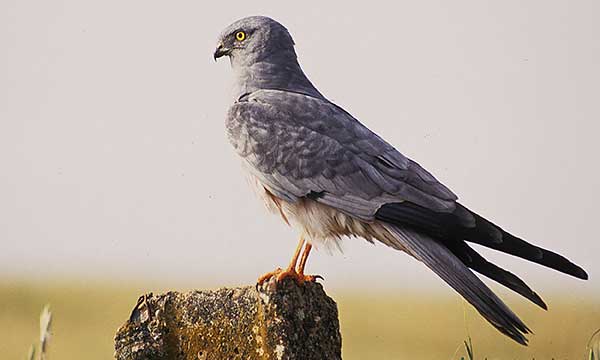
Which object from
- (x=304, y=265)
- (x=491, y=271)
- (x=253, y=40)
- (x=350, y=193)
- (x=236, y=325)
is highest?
(x=253, y=40)

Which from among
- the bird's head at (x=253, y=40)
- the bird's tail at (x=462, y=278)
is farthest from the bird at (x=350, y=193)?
the bird's head at (x=253, y=40)

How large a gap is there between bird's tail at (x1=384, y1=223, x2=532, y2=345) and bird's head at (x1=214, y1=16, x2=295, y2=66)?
165 centimetres

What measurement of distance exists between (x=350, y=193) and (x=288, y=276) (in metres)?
0.84

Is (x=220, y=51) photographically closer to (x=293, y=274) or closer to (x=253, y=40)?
(x=253, y=40)

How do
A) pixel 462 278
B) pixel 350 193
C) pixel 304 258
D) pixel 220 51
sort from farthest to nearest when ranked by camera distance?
pixel 220 51, pixel 350 193, pixel 304 258, pixel 462 278

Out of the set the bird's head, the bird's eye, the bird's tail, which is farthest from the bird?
the bird's eye

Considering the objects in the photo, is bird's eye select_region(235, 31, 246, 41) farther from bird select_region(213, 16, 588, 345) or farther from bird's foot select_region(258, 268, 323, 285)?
bird's foot select_region(258, 268, 323, 285)

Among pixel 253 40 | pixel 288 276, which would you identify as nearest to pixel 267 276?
pixel 288 276

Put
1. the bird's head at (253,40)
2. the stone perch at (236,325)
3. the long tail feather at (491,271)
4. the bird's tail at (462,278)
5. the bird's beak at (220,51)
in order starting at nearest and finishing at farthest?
the stone perch at (236,325)
the bird's tail at (462,278)
the long tail feather at (491,271)
the bird's head at (253,40)
the bird's beak at (220,51)

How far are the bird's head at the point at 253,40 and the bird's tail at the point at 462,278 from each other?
5.42 ft

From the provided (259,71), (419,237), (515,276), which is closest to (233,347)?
(419,237)

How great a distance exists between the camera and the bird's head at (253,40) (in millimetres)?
5348

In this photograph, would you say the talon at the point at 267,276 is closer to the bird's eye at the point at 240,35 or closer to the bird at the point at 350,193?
the bird at the point at 350,193

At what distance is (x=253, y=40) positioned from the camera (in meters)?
5.39
